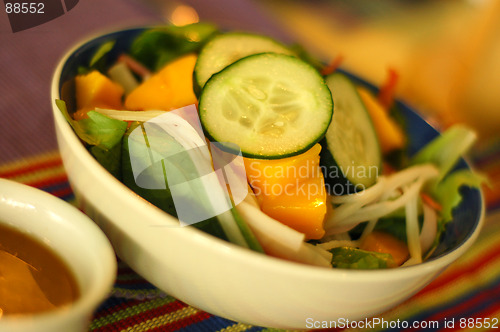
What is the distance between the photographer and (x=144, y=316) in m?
0.83

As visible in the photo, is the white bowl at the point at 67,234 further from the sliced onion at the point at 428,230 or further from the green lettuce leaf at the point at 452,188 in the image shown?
the green lettuce leaf at the point at 452,188

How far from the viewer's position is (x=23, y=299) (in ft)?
2.14

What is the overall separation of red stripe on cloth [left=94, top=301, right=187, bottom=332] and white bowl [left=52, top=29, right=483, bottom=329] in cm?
10

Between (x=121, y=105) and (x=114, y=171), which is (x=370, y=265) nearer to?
(x=114, y=171)

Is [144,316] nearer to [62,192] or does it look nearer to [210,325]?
[210,325]

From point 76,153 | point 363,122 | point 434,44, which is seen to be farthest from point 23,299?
point 434,44

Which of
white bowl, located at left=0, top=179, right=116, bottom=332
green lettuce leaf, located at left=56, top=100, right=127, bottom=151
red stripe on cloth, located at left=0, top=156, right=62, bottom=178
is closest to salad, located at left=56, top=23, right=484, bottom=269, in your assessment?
green lettuce leaf, located at left=56, top=100, right=127, bottom=151

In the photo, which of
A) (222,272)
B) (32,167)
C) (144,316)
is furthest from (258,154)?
(32,167)

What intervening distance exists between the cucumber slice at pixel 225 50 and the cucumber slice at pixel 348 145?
0.60 ft

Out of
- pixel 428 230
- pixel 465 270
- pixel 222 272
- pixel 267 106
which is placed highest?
pixel 267 106

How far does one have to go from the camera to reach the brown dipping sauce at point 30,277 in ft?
2.13

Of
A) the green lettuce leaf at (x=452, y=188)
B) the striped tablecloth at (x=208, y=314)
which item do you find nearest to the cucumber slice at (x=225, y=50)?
the striped tablecloth at (x=208, y=314)

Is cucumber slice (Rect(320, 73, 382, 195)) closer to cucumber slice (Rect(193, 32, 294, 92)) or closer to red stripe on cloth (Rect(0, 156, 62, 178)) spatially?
cucumber slice (Rect(193, 32, 294, 92))

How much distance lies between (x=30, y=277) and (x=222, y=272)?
0.30m
